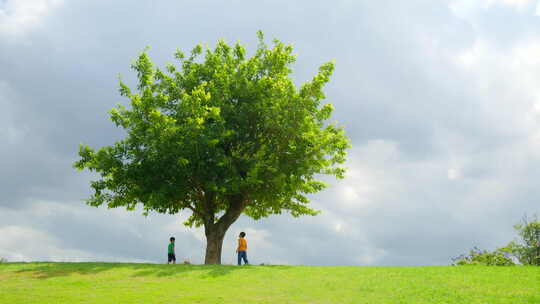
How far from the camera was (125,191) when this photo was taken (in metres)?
35.3

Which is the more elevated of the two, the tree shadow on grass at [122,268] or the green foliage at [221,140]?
the green foliage at [221,140]

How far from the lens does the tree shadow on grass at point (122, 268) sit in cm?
2520

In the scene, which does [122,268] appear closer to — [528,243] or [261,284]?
[261,284]

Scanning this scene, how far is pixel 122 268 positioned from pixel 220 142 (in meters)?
10.9

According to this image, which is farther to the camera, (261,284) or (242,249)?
(242,249)

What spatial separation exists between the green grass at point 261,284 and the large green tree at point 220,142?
654cm

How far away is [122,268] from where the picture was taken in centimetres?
2708

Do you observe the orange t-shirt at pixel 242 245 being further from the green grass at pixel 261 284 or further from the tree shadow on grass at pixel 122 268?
the green grass at pixel 261 284

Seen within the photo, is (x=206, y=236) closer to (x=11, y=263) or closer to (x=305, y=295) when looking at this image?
(x=11, y=263)

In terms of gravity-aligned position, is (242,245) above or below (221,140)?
below

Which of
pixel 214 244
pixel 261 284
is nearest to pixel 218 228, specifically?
pixel 214 244

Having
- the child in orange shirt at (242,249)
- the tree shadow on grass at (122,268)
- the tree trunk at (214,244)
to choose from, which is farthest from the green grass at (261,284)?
the tree trunk at (214,244)

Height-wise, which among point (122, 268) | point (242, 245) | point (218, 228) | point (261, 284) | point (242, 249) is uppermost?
point (218, 228)

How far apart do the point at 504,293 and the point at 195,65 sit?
25.4 meters
